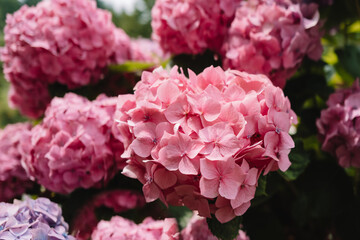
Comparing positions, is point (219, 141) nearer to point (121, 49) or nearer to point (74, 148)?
point (74, 148)

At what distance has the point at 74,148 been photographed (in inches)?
27.3

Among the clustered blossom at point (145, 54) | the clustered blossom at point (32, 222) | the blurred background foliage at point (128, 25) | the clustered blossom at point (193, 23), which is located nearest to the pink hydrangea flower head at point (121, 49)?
the clustered blossom at point (145, 54)

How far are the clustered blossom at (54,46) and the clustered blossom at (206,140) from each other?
371 mm

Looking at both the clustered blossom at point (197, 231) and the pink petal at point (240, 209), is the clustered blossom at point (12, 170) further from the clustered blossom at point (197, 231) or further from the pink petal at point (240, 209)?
the pink petal at point (240, 209)

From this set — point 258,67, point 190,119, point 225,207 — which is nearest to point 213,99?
point 190,119

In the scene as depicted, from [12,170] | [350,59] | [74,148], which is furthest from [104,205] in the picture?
[350,59]

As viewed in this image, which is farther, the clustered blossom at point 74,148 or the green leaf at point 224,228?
the clustered blossom at point 74,148

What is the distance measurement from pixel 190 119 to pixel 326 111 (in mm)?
397

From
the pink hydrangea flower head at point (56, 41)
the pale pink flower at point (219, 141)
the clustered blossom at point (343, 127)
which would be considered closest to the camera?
the pale pink flower at point (219, 141)

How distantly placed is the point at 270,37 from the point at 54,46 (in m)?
0.48

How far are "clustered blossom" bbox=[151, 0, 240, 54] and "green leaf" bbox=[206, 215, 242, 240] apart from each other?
16.7 inches

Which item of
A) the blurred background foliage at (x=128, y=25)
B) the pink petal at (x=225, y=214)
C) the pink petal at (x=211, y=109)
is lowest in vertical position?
the blurred background foliage at (x=128, y=25)

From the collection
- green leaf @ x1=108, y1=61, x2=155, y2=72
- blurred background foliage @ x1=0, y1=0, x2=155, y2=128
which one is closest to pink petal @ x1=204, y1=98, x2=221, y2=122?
green leaf @ x1=108, y1=61, x2=155, y2=72

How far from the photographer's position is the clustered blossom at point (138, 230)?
1.88ft
